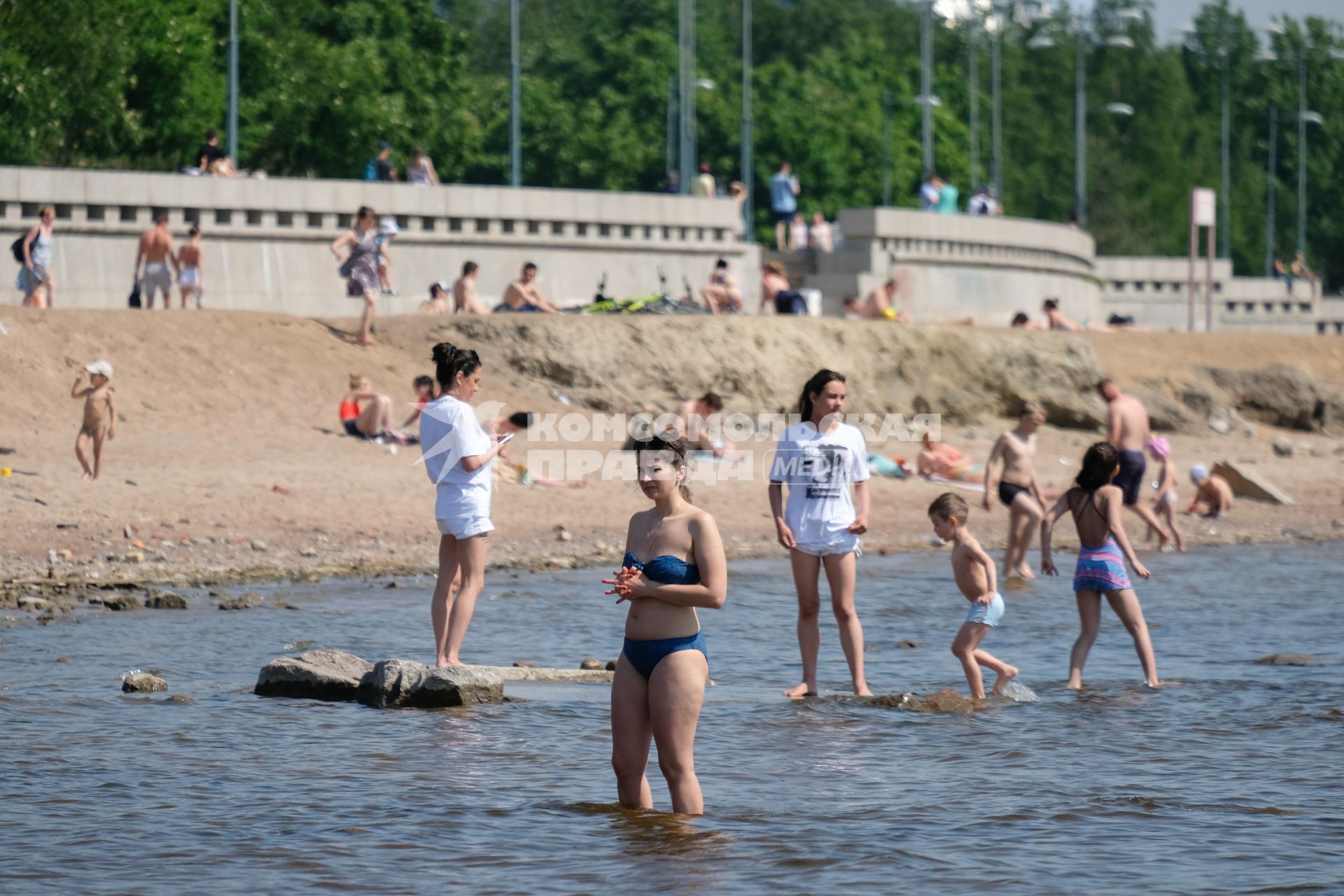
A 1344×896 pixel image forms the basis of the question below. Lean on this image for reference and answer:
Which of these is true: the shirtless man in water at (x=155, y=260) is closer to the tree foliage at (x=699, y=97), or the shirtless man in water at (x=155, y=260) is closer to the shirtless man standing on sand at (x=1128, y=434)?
the tree foliage at (x=699, y=97)

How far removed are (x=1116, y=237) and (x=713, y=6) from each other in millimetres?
19919

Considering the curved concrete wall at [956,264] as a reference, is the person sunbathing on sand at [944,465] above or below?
below

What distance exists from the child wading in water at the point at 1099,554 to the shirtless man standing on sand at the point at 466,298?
47.0 ft

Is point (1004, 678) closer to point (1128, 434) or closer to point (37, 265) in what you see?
point (1128, 434)

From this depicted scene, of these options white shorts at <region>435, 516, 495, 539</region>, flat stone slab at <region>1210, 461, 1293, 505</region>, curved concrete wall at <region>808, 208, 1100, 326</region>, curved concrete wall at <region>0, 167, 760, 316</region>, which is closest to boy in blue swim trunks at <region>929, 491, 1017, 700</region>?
white shorts at <region>435, 516, 495, 539</region>

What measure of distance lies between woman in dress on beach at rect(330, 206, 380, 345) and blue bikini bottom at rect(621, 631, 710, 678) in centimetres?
1596

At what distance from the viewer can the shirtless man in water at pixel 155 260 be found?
2203 cm

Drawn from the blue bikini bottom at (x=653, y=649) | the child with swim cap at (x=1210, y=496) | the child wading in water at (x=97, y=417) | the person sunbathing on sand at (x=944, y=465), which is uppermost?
the child wading in water at (x=97, y=417)

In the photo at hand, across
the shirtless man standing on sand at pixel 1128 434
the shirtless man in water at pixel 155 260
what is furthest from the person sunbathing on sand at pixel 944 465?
the shirtless man in water at pixel 155 260

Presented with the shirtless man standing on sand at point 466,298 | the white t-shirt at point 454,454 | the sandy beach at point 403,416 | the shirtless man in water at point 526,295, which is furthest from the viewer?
the shirtless man in water at point 526,295

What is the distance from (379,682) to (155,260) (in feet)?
45.3

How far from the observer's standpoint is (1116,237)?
66.8 m

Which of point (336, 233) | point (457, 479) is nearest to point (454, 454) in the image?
point (457, 479)

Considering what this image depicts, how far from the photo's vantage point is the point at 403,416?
829 inches
